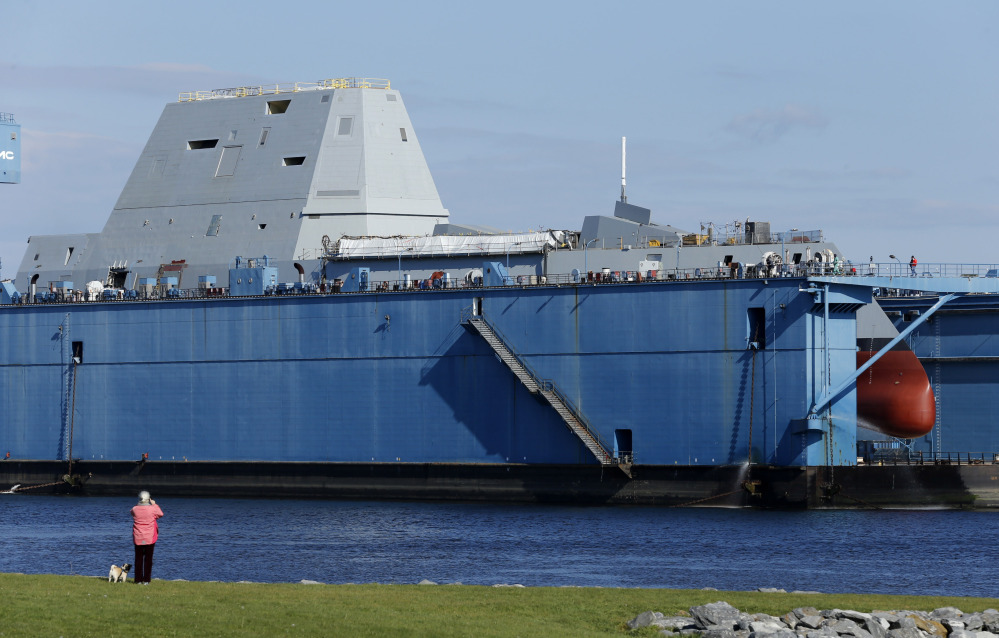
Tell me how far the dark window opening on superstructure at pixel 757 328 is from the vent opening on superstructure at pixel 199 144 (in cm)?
2758

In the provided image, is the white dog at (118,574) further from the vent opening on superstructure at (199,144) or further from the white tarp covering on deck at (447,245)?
the vent opening on superstructure at (199,144)

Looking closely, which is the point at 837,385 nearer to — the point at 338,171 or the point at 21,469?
the point at 338,171

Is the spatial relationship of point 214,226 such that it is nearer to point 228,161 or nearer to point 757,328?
point 228,161

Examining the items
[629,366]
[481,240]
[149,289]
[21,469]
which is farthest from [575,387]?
[21,469]

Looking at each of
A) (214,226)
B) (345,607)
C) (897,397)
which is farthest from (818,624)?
(214,226)

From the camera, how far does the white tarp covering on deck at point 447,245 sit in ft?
186

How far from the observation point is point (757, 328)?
5009cm

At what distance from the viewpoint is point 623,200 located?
6019 centimetres

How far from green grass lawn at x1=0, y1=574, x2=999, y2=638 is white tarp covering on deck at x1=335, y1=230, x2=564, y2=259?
31107mm

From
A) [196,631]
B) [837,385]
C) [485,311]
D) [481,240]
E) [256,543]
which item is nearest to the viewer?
[196,631]

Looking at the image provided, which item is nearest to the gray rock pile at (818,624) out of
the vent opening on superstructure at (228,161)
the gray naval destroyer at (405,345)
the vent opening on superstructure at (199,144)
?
the gray naval destroyer at (405,345)

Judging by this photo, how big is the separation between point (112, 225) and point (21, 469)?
40.1 ft

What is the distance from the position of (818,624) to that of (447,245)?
37.9 metres

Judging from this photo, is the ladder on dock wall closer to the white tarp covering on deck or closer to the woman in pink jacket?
the white tarp covering on deck
